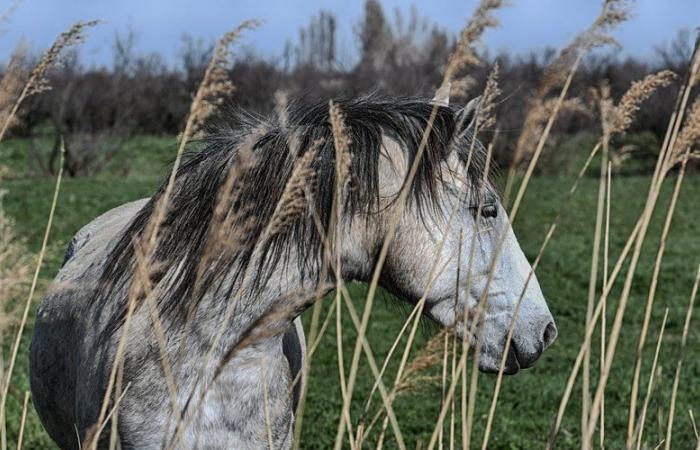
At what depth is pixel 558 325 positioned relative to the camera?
998cm

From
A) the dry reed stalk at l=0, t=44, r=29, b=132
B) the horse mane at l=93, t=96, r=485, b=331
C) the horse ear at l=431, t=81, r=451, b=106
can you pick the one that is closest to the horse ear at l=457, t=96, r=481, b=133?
the horse mane at l=93, t=96, r=485, b=331

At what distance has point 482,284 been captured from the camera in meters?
2.75

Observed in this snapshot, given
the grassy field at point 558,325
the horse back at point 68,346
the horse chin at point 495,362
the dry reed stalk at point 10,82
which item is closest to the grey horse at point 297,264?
the horse chin at point 495,362

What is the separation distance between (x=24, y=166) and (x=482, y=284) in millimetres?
21015

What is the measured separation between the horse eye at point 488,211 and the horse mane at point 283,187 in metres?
0.06

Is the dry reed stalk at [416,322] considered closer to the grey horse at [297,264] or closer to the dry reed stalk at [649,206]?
the grey horse at [297,264]

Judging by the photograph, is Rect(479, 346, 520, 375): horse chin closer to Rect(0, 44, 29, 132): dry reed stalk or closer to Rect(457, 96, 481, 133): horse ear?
Rect(457, 96, 481, 133): horse ear

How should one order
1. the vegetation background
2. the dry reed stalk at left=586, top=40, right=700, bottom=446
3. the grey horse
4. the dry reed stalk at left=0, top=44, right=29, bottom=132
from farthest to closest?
the vegetation background → the grey horse → the dry reed stalk at left=0, top=44, right=29, bottom=132 → the dry reed stalk at left=586, top=40, right=700, bottom=446

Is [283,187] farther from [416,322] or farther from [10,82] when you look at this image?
[10,82]

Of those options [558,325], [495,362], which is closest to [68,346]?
[495,362]

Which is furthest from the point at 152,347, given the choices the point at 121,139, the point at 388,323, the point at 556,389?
the point at 121,139

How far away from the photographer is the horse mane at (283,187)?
2746mm

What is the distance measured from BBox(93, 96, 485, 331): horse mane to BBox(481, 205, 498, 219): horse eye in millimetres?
60

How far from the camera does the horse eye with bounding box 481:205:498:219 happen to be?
9.21ft
